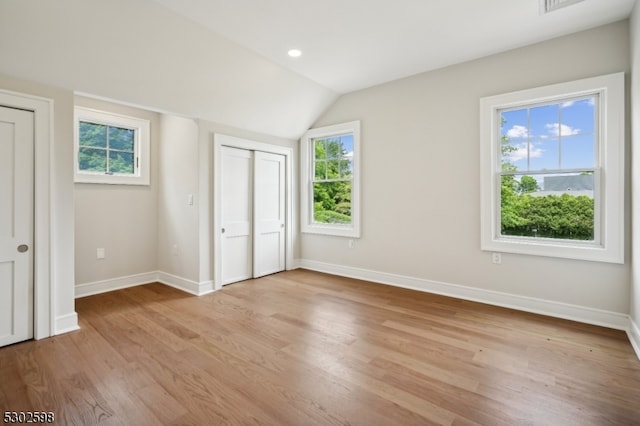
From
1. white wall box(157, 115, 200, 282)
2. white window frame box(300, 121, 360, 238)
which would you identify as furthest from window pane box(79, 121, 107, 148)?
white window frame box(300, 121, 360, 238)

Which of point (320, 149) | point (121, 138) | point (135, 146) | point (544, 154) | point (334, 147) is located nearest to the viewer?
point (544, 154)

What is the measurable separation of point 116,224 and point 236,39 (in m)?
3.09

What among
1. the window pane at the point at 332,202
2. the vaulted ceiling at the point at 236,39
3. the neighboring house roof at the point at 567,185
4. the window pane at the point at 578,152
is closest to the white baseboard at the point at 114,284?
the vaulted ceiling at the point at 236,39

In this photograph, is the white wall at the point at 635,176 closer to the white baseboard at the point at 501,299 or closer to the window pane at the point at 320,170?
the white baseboard at the point at 501,299

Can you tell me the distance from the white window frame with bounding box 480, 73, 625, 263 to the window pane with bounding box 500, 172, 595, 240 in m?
0.07

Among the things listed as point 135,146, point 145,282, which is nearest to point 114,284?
point 145,282

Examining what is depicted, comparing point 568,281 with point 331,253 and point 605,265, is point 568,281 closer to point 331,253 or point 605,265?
point 605,265

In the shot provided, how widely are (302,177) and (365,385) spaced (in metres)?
3.93

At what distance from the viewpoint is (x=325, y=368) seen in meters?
2.27

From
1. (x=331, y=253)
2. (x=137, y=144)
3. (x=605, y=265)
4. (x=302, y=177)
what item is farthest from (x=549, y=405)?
(x=137, y=144)

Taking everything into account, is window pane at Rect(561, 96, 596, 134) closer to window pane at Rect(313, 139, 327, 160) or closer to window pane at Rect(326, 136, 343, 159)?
window pane at Rect(326, 136, 343, 159)

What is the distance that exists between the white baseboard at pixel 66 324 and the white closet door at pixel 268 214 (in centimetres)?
231

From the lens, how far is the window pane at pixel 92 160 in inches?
162

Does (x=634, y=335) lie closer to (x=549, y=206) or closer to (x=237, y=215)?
(x=549, y=206)
